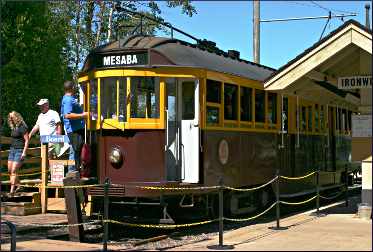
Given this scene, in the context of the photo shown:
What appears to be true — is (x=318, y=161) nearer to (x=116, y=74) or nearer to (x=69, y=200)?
(x=116, y=74)

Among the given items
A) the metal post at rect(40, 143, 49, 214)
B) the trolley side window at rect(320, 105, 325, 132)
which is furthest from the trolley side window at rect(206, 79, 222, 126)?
the trolley side window at rect(320, 105, 325, 132)

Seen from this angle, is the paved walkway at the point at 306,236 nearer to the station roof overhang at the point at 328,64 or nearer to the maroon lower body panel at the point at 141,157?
the maroon lower body panel at the point at 141,157

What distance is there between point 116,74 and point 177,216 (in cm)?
307

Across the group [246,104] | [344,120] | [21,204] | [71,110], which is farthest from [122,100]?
[344,120]

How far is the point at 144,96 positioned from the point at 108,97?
67cm

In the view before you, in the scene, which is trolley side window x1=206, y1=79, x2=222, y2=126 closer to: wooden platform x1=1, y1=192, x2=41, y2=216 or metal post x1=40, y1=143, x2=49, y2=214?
metal post x1=40, y1=143, x2=49, y2=214

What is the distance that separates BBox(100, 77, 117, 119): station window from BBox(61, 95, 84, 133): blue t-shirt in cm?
51

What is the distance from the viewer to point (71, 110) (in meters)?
11.0

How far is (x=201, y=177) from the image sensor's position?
35.6ft

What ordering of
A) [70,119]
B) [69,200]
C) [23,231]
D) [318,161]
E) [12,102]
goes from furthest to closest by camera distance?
[12,102], [318,161], [70,119], [23,231], [69,200]

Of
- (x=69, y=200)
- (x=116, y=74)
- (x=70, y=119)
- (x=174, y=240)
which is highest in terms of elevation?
(x=116, y=74)

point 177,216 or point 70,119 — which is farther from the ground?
point 70,119

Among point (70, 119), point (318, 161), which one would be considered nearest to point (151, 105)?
point (70, 119)

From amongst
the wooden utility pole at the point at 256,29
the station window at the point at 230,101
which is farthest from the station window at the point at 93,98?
the wooden utility pole at the point at 256,29
